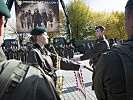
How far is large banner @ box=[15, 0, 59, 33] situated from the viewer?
38.1m

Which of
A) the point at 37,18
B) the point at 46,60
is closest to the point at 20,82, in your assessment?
the point at 46,60

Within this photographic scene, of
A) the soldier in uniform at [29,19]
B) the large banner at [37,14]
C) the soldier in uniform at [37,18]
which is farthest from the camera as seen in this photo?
the soldier in uniform at [37,18]

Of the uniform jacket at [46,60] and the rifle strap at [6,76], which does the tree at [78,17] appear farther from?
the rifle strap at [6,76]

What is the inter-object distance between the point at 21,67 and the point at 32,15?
37642 mm

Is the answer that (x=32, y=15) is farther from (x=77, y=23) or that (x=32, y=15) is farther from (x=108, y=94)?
(x=108, y=94)

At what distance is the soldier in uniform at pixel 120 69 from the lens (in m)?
2.76

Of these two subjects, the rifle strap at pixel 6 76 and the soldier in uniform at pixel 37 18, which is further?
the soldier in uniform at pixel 37 18

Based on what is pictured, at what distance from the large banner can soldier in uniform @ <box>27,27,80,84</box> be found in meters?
31.8

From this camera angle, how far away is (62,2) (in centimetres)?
4581

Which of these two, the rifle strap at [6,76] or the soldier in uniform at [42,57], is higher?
the rifle strap at [6,76]

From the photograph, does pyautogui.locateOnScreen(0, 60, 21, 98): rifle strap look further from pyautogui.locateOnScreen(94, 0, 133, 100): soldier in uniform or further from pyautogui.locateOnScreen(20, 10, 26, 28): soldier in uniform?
pyautogui.locateOnScreen(20, 10, 26, 28): soldier in uniform

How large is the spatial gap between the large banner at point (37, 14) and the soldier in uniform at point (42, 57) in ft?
104

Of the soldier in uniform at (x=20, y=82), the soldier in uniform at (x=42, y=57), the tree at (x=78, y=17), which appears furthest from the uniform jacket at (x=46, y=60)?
the tree at (x=78, y=17)

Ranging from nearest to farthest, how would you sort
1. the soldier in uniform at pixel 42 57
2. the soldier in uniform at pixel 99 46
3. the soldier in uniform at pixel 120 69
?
the soldier in uniform at pixel 120 69
the soldier in uniform at pixel 42 57
the soldier in uniform at pixel 99 46
